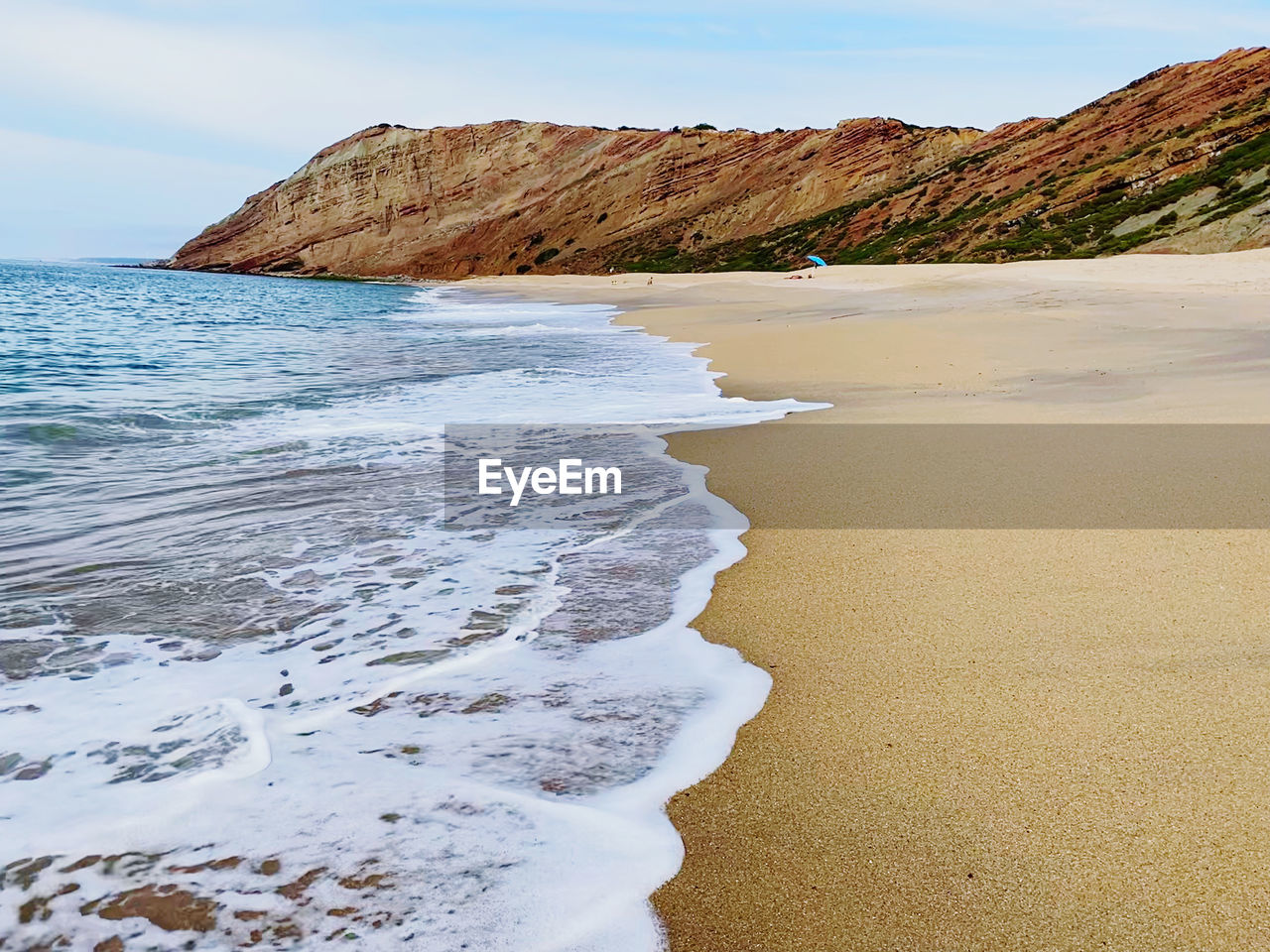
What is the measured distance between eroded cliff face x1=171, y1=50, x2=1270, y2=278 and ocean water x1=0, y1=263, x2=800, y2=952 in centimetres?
2970

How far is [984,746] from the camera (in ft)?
7.34

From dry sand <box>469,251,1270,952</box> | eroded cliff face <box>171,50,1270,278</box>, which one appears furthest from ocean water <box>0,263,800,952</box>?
eroded cliff face <box>171,50,1270,278</box>

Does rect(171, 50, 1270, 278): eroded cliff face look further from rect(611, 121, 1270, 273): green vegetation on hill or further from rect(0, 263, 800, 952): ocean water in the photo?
rect(0, 263, 800, 952): ocean water

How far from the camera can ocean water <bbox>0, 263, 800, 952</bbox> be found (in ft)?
6.06

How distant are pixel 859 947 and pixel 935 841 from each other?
36cm

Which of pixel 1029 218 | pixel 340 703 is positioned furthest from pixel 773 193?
pixel 340 703

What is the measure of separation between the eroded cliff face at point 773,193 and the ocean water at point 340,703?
2970cm

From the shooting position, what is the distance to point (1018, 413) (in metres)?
6.22

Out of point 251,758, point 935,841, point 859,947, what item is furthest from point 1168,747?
point 251,758

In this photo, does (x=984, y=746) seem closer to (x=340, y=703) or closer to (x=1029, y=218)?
(x=340, y=703)

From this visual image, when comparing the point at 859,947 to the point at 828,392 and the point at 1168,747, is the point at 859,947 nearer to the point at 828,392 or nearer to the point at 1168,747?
the point at 1168,747

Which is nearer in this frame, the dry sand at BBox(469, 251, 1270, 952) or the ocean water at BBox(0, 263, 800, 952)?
the dry sand at BBox(469, 251, 1270, 952)

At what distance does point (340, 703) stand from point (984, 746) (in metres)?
1.82

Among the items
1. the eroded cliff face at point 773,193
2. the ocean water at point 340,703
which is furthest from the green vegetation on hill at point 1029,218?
the ocean water at point 340,703
